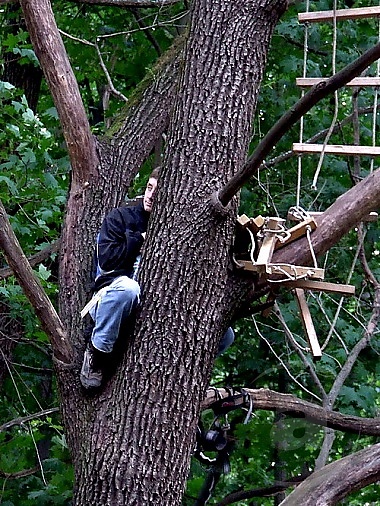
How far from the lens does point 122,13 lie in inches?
263

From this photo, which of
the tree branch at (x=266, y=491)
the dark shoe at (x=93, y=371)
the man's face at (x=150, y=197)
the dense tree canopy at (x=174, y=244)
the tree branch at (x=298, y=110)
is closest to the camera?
the tree branch at (x=298, y=110)

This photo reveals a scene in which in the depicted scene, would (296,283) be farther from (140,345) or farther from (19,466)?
(19,466)

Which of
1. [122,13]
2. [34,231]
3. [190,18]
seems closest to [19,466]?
[34,231]

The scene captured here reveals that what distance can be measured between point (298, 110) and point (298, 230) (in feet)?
2.22

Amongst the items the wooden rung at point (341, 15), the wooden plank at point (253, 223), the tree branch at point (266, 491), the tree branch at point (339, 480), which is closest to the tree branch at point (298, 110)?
the wooden plank at point (253, 223)

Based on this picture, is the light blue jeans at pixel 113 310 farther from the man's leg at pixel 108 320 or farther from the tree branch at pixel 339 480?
the tree branch at pixel 339 480

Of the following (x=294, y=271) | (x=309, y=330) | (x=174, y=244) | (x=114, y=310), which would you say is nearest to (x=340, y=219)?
(x=294, y=271)

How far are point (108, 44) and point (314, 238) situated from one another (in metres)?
4.20

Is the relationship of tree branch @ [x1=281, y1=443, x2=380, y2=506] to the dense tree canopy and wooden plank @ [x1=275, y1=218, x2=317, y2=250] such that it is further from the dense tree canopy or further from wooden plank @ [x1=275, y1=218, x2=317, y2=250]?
wooden plank @ [x1=275, y1=218, x2=317, y2=250]

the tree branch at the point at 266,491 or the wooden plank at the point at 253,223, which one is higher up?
the wooden plank at the point at 253,223

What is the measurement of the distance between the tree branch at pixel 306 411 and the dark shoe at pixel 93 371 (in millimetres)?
606

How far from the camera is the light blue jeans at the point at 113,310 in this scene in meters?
2.73

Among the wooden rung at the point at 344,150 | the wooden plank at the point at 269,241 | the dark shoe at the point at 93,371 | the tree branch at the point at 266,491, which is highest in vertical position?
the wooden rung at the point at 344,150

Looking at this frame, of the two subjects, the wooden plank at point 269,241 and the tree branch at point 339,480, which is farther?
the tree branch at point 339,480
